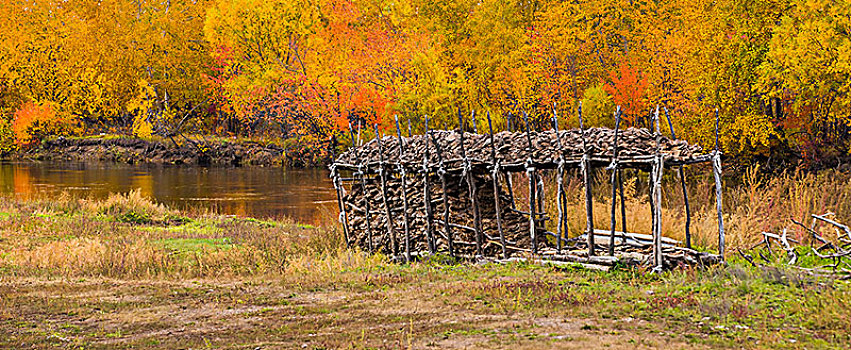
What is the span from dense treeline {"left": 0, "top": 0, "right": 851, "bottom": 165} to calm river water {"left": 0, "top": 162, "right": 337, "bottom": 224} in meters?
3.14

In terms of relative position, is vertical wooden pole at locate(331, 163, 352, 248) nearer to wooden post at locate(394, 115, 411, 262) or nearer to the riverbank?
the riverbank

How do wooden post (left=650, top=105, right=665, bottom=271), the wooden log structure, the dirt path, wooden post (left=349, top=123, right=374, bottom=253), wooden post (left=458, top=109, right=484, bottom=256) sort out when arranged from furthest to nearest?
wooden post (left=349, top=123, right=374, bottom=253) → wooden post (left=458, top=109, right=484, bottom=256) → the wooden log structure → wooden post (left=650, top=105, right=665, bottom=271) → the dirt path

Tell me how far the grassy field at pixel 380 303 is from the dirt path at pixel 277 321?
0.02m

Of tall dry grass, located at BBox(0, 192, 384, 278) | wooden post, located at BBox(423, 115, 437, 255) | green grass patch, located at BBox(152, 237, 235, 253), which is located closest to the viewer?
tall dry grass, located at BBox(0, 192, 384, 278)

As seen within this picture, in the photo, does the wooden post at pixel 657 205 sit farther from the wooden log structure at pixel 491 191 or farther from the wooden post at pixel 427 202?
the wooden post at pixel 427 202

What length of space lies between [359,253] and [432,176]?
5.39 ft

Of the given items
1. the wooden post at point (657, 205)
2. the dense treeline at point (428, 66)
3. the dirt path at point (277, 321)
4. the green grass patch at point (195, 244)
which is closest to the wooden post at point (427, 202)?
the dirt path at point (277, 321)

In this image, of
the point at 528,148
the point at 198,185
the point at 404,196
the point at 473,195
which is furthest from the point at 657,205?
the point at 198,185

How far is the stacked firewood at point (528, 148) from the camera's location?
10.6 meters

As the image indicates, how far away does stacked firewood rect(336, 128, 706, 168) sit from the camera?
10.6 m

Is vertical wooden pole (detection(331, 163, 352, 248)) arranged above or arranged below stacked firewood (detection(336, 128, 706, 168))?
below

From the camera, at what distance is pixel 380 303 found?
900 cm

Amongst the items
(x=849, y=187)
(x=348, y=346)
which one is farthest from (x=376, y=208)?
(x=849, y=187)

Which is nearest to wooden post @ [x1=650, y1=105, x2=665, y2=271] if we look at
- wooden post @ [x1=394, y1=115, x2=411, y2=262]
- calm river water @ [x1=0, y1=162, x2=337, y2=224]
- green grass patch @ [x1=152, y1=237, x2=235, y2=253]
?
wooden post @ [x1=394, y1=115, x2=411, y2=262]
